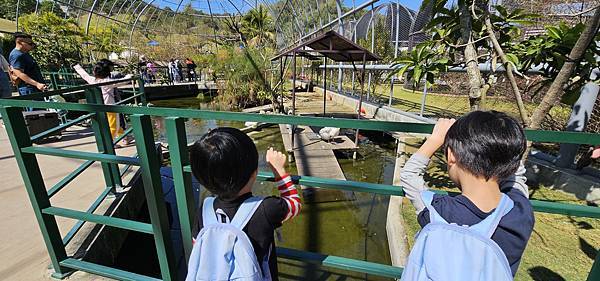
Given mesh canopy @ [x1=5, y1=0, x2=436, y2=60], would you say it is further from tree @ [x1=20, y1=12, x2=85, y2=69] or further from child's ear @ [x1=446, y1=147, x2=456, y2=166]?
child's ear @ [x1=446, y1=147, x2=456, y2=166]

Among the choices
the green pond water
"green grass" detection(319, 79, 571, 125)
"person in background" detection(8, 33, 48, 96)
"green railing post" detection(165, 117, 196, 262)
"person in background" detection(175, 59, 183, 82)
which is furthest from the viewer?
"person in background" detection(175, 59, 183, 82)

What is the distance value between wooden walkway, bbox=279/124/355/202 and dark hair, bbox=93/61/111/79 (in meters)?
3.33

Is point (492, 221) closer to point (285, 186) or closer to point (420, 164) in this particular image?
point (420, 164)

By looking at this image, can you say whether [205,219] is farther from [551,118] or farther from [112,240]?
[551,118]

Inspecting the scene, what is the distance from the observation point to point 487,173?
0.84 m

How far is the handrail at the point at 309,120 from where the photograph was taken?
95cm

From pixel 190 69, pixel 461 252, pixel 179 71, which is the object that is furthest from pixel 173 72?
pixel 461 252

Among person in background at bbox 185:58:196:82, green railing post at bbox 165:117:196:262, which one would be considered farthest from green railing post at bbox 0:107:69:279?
person in background at bbox 185:58:196:82

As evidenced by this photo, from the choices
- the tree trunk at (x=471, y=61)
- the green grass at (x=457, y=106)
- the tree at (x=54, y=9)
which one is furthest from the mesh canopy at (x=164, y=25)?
the tree trunk at (x=471, y=61)

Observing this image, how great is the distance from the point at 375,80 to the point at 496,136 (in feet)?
29.8

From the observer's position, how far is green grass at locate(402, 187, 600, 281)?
7.00ft

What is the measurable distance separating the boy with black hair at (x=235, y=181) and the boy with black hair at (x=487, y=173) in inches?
20.8

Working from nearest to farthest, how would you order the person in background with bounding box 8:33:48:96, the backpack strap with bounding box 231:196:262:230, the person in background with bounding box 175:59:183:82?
1. the backpack strap with bounding box 231:196:262:230
2. the person in background with bounding box 8:33:48:96
3. the person in background with bounding box 175:59:183:82

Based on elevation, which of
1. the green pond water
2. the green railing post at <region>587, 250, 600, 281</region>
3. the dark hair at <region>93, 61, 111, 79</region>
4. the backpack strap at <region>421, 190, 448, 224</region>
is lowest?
the green pond water
